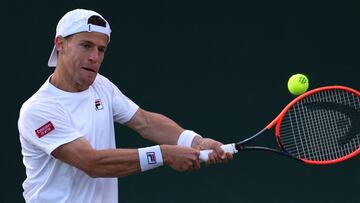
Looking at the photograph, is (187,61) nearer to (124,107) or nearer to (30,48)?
(30,48)

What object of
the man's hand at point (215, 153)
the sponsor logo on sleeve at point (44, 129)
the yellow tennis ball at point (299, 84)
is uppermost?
the yellow tennis ball at point (299, 84)

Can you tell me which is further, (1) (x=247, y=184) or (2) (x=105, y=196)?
(1) (x=247, y=184)

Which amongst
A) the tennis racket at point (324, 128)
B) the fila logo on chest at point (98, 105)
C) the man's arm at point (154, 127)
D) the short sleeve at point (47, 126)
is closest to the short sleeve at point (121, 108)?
the man's arm at point (154, 127)

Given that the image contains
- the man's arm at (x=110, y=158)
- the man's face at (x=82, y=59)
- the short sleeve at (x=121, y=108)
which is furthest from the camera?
the short sleeve at (x=121, y=108)

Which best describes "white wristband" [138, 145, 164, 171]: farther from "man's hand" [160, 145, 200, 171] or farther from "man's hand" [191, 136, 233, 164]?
"man's hand" [191, 136, 233, 164]

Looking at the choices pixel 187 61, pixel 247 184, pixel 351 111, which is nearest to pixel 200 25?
pixel 187 61

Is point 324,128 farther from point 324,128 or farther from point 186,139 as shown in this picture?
point 186,139

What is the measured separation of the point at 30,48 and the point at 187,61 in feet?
3.42

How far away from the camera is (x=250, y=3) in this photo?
21.2ft

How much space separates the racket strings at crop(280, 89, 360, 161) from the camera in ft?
16.6

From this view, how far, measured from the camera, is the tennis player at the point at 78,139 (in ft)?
14.0

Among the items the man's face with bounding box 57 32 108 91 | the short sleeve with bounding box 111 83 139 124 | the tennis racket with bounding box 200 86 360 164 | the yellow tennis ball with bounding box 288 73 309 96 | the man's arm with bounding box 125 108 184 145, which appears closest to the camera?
the man's face with bounding box 57 32 108 91

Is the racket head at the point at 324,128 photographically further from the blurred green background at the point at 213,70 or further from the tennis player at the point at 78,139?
the blurred green background at the point at 213,70

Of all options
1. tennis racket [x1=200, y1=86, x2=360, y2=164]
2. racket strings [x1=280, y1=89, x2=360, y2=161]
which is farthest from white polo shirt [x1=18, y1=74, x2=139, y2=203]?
racket strings [x1=280, y1=89, x2=360, y2=161]
